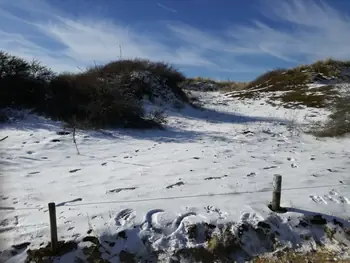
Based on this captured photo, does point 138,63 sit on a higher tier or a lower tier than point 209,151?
higher

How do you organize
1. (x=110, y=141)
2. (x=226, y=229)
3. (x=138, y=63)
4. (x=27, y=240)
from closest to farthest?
(x=27, y=240) < (x=226, y=229) < (x=110, y=141) < (x=138, y=63)

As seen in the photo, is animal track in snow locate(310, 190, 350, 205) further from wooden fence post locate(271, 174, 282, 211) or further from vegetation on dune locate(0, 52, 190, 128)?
vegetation on dune locate(0, 52, 190, 128)

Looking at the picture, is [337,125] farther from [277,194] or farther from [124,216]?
[124,216]

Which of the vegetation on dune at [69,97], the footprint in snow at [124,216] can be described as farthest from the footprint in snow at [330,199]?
the vegetation on dune at [69,97]

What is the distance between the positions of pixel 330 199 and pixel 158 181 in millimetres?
3025

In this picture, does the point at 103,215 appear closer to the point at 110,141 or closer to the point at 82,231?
the point at 82,231

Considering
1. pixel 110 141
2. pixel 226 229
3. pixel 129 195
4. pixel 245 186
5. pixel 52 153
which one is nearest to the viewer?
pixel 226 229

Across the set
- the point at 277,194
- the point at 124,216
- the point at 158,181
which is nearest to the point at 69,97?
the point at 158,181

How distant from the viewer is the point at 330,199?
5086mm

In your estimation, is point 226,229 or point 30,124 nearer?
point 226,229

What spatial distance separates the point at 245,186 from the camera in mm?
5613

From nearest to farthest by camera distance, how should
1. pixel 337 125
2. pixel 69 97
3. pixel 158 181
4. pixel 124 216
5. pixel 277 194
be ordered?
pixel 124 216
pixel 277 194
pixel 158 181
pixel 337 125
pixel 69 97

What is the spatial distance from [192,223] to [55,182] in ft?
9.76

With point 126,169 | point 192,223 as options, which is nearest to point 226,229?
point 192,223
